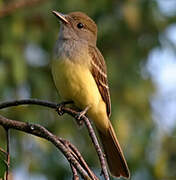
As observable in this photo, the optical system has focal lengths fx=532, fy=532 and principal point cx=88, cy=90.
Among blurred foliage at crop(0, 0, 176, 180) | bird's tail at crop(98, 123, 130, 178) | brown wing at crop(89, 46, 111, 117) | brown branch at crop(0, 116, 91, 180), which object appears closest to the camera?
brown branch at crop(0, 116, 91, 180)

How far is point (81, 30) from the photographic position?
423 centimetres

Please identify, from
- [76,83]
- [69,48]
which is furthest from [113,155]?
[69,48]

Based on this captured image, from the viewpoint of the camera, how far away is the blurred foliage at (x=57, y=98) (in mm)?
4871

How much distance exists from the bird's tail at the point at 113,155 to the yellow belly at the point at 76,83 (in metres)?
0.33

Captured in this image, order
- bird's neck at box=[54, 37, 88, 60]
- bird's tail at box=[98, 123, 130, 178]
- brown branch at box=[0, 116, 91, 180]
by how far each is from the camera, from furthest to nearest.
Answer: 1. bird's neck at box=[54, 37, 88, 60]
2. bird's tail at box=[98, 123, 130, 178]
3. brown branch at box=[0, 116, 91, 180]

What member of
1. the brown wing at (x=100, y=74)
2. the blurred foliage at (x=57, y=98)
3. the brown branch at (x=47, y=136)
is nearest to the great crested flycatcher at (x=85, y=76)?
the brown wing at (x=100, y=74)

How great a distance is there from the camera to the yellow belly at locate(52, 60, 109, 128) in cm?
352

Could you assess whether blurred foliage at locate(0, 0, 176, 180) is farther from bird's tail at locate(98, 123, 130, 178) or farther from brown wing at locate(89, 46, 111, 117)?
brown wing at locate(89, 46, 111, 117)

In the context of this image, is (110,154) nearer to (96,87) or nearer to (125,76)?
(96,87)

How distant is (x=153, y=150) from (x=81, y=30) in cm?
145

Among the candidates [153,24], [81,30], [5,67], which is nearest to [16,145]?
[5,67]

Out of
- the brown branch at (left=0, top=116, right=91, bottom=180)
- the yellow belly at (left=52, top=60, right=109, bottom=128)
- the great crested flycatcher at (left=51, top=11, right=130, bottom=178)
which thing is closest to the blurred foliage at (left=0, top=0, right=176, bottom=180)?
the great crested flycatcher at (left=51, top=11, right=130, bottom=178)

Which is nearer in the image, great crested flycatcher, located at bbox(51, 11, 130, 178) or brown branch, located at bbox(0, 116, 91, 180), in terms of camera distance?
brown branch, located at bbox(0, 116, 91, 180)

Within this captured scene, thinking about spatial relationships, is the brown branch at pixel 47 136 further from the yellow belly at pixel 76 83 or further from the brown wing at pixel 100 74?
the brown wing at pixel 100 74
